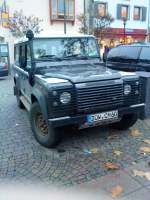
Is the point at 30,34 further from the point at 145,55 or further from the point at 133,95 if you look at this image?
the point at 145,55

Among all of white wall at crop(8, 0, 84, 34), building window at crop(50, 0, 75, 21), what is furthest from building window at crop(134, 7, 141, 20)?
building window at crop(50, 0, 75, 21)

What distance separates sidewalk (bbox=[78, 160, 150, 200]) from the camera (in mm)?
3421

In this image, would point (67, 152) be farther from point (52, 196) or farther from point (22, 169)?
point (52, 196)

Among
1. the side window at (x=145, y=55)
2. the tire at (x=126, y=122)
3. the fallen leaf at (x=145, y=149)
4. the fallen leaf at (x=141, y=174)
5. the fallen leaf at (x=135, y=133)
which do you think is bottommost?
the fallen leaf at (x=141, y=174)

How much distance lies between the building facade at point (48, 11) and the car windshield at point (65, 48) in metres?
17.7

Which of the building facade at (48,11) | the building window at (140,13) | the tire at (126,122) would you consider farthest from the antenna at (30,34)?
the building window at (140,13)

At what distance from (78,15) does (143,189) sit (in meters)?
24.1

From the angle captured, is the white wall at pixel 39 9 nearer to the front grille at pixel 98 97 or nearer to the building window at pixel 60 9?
the building window at pixel 60 9

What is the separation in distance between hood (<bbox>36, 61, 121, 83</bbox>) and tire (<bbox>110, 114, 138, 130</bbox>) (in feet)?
3.48

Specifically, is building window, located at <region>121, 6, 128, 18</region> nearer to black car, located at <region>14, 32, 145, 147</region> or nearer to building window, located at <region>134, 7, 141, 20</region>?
building window, located at <region>134, 7, 141, 20</region>

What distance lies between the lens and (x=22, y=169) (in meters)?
4.14

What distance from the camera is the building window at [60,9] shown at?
24.9 metres

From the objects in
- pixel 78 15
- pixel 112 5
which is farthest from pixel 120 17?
pixel 78 15

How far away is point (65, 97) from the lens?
171 inches
